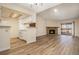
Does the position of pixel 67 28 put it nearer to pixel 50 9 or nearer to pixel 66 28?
pixel 66 28

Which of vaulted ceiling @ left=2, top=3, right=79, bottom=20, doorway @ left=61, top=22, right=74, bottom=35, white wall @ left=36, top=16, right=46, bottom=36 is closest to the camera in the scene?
vaulted ceiling @ left=2, top=3, right=79, bottom=20

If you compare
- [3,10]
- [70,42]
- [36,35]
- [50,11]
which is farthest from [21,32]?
[70,42]

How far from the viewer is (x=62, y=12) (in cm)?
187

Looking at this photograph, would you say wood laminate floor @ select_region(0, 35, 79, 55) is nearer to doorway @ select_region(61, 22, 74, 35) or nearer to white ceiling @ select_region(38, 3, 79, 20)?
doorway @ select_region(61, 22, 74, 35)

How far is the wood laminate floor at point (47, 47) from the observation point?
166 centimetres

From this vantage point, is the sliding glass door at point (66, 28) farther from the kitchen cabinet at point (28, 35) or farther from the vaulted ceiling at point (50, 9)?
the kitchen cabinet at point (28, 35)

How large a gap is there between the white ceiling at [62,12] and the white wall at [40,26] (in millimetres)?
106

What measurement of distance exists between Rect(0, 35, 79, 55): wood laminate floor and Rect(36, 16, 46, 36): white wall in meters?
0.14

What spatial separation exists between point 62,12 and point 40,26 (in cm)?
57

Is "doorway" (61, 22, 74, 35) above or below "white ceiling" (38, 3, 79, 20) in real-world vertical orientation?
below

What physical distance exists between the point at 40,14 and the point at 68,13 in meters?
0.60

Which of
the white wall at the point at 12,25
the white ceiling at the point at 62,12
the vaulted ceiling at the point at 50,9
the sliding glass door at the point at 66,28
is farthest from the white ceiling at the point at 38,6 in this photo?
the sliding glass door at the point at 66,28

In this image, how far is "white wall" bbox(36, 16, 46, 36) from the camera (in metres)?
1.96

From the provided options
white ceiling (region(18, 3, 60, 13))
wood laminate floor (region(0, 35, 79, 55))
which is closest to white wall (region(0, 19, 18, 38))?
wood laminate floor (region(0, 35, 79, 55))
